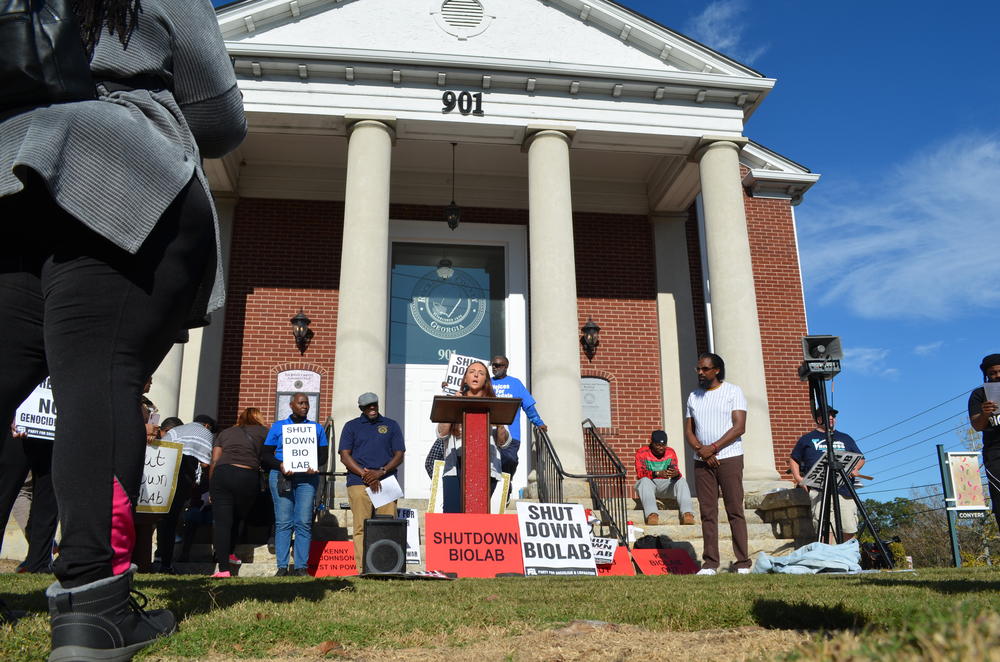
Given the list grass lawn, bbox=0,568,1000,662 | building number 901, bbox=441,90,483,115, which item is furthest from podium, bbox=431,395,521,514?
building number 901, bbox=441,90,483,115

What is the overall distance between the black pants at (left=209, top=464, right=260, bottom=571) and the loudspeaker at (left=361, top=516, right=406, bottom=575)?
91.0 inches

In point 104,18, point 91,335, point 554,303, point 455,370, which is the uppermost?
point 554,303

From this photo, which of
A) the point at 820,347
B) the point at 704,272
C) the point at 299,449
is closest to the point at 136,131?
the point at 299,449

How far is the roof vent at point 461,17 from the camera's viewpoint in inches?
533

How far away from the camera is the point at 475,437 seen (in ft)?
24.2

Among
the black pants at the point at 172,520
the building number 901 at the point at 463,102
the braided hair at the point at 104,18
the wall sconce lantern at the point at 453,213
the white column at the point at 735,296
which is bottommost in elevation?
the black pants at the point at 172,520

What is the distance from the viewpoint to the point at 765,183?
16.1 metres

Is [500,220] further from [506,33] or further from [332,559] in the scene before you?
[332,559]

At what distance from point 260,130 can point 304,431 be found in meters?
6.86

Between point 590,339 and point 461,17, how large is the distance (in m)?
6.08

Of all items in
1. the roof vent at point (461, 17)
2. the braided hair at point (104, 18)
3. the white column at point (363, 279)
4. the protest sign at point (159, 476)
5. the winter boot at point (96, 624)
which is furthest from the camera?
the roof vent at point (461, 17)

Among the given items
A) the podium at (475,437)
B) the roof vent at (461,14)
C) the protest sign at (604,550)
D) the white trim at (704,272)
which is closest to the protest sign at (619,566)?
the protest sign at (604,550)

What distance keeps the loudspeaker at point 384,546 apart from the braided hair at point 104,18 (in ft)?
13.6

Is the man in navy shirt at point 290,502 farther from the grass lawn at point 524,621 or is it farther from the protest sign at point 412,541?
the grass lawn at point 524,621
